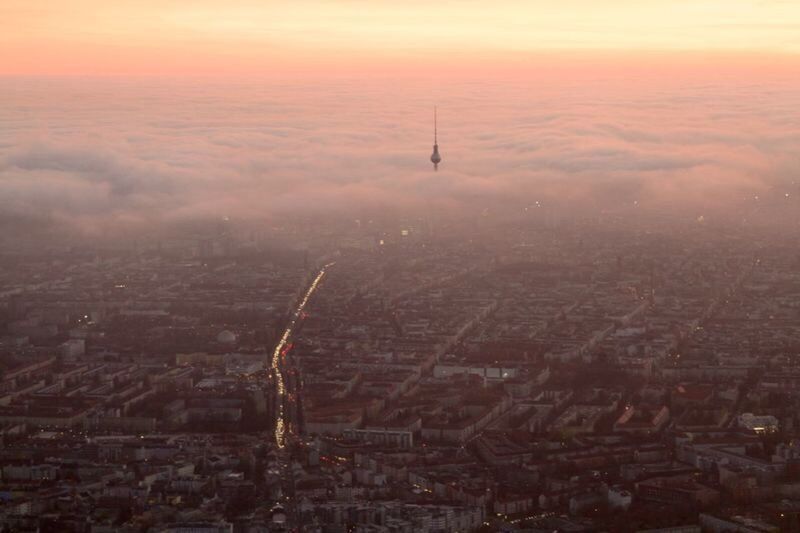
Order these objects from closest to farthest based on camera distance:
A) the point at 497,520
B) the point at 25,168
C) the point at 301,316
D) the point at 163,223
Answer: the point at 497,520 → the point at 301,316 → the point at 25,168 → the point at 163,223

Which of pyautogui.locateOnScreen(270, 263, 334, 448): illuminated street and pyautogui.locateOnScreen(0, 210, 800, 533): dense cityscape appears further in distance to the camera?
pyautogui.locateOnScreen(270, 263, 334, 448): illuminated street

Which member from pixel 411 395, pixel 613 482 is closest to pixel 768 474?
pixel 613 482

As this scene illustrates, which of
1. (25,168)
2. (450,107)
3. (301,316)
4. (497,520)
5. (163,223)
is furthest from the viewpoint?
(450,107)

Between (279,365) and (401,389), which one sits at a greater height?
(401,389)

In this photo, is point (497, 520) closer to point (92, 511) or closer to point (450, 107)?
point (92, 511)

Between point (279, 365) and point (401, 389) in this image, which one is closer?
point (401, 389)

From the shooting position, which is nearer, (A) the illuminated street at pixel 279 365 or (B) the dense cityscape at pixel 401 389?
(B) the dense cityscape at pixel 401 389

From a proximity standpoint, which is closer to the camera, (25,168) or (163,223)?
(25,168)
